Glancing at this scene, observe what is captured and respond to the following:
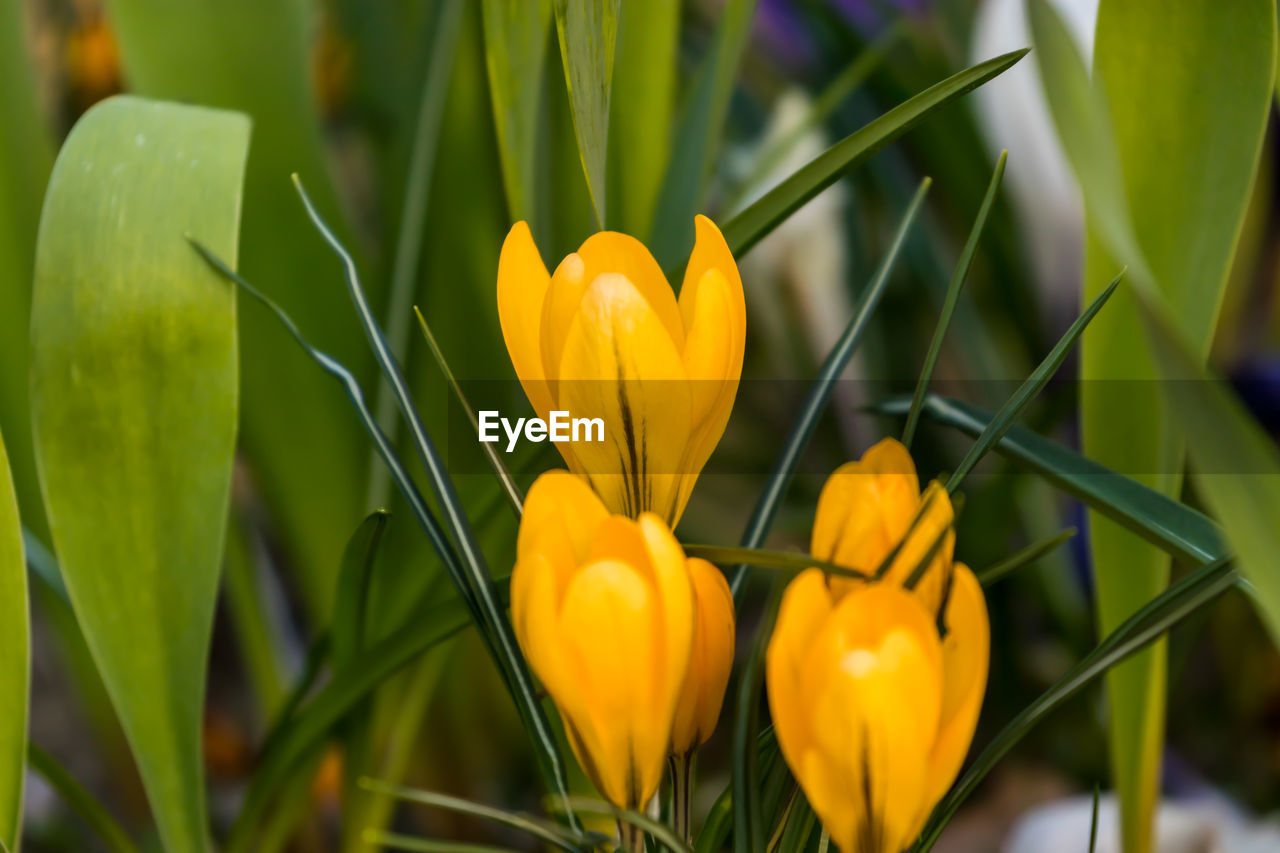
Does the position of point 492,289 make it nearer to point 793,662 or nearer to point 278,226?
point 278,226

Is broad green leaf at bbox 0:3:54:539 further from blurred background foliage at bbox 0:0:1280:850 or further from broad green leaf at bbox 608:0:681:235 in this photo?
broad green leaf at bbox 608:0:681:235

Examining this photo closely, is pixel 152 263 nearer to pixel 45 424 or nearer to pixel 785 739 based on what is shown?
pixel 45 424

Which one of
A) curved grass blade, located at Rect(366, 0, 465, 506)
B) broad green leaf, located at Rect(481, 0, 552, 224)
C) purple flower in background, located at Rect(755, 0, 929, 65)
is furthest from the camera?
purple flower in background, located at Rect(755, 0, 929, 65)

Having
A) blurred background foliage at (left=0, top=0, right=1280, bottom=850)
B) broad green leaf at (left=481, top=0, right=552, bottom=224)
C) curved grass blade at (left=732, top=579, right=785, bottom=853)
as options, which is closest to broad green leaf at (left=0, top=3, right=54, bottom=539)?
blurred background foliage at (left=0, top=0, right=1280, bottom=850)

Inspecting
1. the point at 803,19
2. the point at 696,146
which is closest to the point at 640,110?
the point at 696,146

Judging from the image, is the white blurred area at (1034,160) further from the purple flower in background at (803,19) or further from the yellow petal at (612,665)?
the yellow petal at (612,665)

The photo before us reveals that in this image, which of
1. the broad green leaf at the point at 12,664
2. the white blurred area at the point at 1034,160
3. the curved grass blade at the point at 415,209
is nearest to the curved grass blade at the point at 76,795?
the broad green leaf at the point at 12,664

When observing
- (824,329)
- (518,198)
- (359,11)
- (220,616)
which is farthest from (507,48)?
(220,616)
